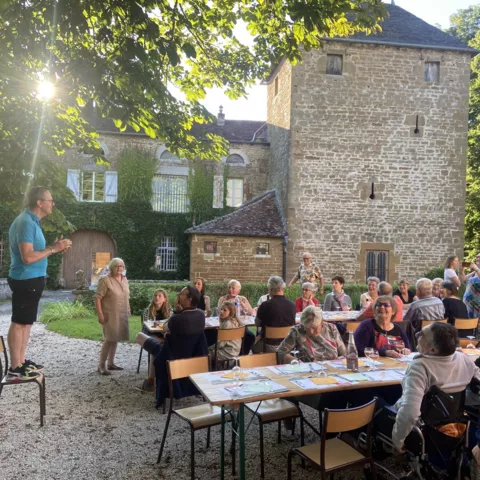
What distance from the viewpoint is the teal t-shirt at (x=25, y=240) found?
13.6ft

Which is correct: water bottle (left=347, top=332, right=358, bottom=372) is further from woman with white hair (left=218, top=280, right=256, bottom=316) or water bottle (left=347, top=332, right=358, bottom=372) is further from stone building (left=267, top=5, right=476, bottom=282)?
stone building (left=267, top=5, right=476, bottom=282)

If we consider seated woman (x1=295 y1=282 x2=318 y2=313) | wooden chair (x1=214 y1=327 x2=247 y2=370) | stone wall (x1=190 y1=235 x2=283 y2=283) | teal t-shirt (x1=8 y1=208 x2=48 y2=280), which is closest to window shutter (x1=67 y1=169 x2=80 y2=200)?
stone wall (x1=190 y1=235 x2=283 y2=283)

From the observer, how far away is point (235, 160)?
68.0 ft

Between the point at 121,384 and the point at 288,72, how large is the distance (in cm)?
1322

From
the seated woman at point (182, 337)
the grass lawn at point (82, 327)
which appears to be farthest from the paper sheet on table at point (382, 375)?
the grass lawn at point (82, 327)

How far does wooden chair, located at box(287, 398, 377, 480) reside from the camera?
2.85m

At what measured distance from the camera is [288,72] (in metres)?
16.2

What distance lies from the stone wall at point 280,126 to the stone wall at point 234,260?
75.9 inches

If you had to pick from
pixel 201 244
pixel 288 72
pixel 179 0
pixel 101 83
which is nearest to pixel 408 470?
pixel 101 83

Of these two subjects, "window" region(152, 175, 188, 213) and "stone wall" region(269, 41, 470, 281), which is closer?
"stone wall" region(269, 41, 470, 281)

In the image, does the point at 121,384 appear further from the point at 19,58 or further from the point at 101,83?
the point at 19,58

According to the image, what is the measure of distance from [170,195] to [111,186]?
104 inches

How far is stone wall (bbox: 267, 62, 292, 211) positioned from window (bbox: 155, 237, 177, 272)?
5.18 metres

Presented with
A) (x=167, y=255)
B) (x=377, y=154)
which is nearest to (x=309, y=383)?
(x=377, y=154)
